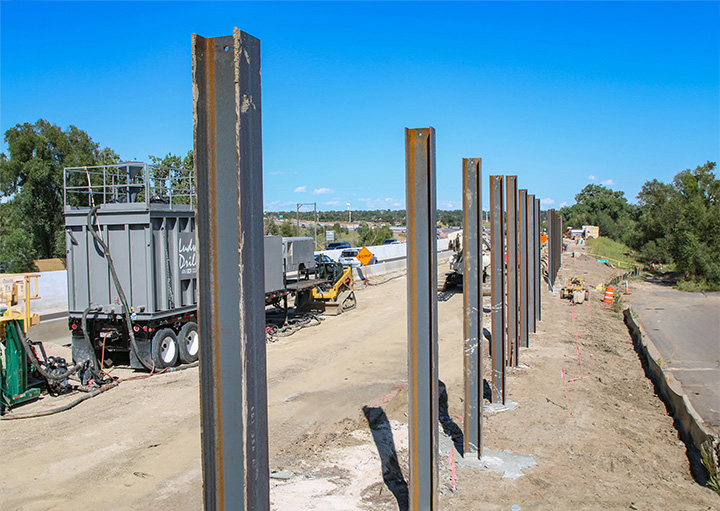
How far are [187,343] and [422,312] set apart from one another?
359 inches

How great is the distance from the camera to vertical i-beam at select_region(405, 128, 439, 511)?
4.91 metres

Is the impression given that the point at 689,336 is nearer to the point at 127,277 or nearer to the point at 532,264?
the point at 532,264

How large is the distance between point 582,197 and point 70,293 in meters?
164

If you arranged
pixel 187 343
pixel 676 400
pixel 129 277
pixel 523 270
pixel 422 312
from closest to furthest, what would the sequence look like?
pixel 422 312 → pixel 676 400 → pixel 129 277 → pixel 187 343 → pixel 523 270

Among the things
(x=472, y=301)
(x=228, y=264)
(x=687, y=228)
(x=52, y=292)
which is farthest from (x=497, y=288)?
(x=687, y=228)

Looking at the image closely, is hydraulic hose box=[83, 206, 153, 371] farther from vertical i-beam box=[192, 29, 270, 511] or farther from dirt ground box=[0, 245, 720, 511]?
vertical i-beam box=[192, 29, 270, 511]

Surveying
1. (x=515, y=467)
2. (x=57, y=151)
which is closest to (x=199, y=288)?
(x=515, y=467)

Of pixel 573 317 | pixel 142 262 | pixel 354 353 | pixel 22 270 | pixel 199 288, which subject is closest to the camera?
pixel 199 288

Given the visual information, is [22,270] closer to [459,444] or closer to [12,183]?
[12,183]

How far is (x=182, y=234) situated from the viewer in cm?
1210

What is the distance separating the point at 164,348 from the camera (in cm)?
1199

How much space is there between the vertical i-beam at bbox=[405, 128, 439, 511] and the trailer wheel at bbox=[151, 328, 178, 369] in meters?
8.08

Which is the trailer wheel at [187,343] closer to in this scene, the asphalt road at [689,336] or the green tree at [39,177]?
the asphalt road at [689,336]

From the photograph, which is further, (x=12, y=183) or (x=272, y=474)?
(x=12, y=183)
